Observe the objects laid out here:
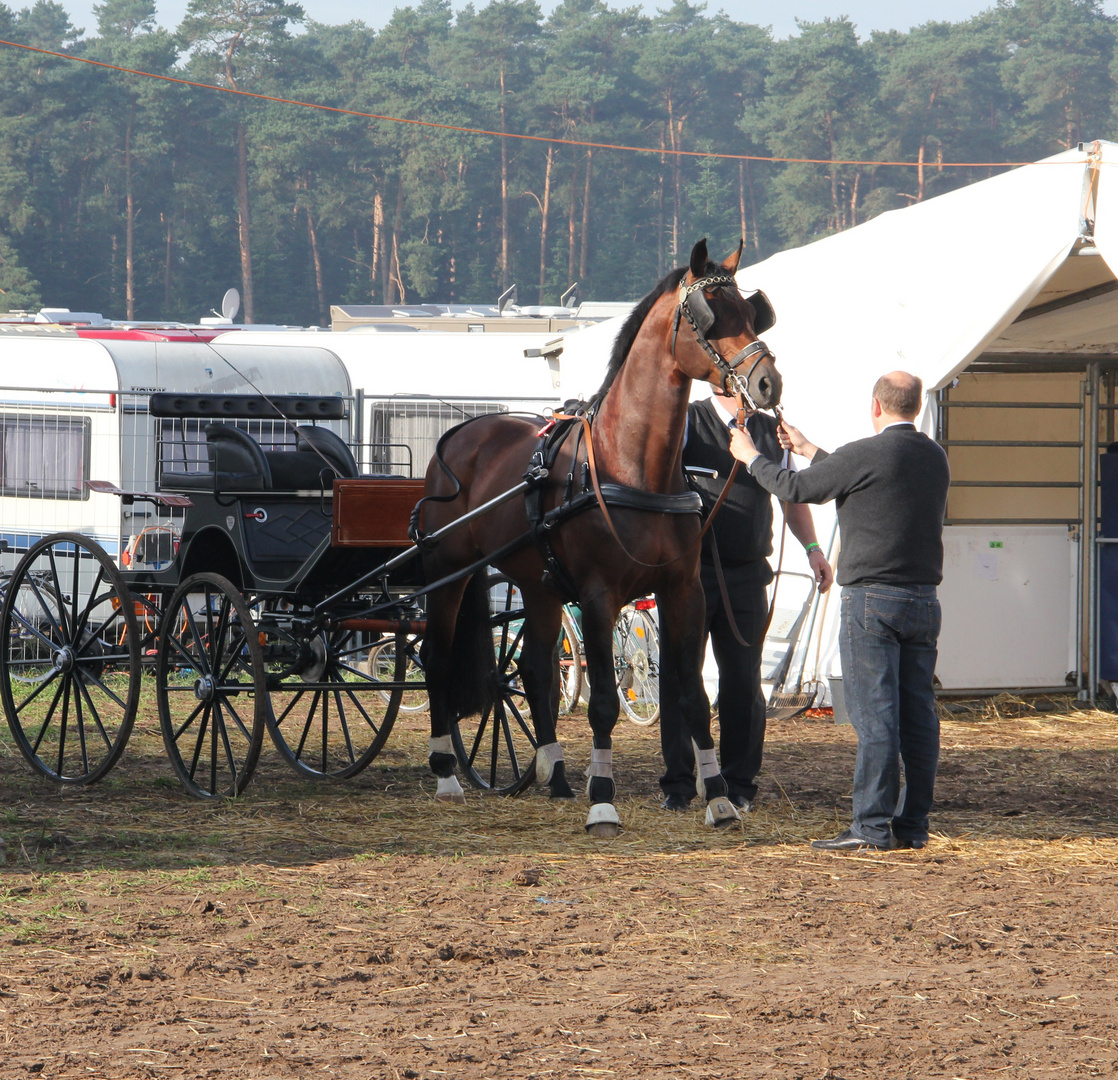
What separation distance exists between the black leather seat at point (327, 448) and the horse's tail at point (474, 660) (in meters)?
1.07

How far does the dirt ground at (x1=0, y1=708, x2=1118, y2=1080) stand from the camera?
3473 mm

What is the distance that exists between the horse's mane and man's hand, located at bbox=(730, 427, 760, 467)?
2.02ft

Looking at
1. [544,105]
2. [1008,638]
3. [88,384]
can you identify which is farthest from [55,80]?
[1008,638]

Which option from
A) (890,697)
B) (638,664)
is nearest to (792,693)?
(638,664)

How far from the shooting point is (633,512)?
18.3ft

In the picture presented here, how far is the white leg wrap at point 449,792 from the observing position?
6.62 meters

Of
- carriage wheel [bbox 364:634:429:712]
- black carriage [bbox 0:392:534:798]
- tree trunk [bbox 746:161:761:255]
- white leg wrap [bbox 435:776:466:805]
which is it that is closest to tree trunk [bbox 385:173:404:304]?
tree trunk [bbox 746:161:761:255]

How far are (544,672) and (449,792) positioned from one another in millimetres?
881

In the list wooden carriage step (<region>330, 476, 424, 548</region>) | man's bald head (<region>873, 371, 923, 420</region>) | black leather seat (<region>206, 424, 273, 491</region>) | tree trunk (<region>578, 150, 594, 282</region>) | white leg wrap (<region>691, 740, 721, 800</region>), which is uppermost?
tree trunk (<region>578, 150, 594, 282</region>)

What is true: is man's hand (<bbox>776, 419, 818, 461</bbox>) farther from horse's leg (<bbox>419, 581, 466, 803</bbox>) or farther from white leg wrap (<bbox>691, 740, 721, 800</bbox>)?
horse's leg (<bbox>419, 581, 466, 803</bbox>)

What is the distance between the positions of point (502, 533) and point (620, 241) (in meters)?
56.2

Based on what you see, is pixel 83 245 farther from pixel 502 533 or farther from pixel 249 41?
pixel 502 533

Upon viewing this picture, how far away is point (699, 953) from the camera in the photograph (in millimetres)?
4273

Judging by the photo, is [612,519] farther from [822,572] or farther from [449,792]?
[449,792]
